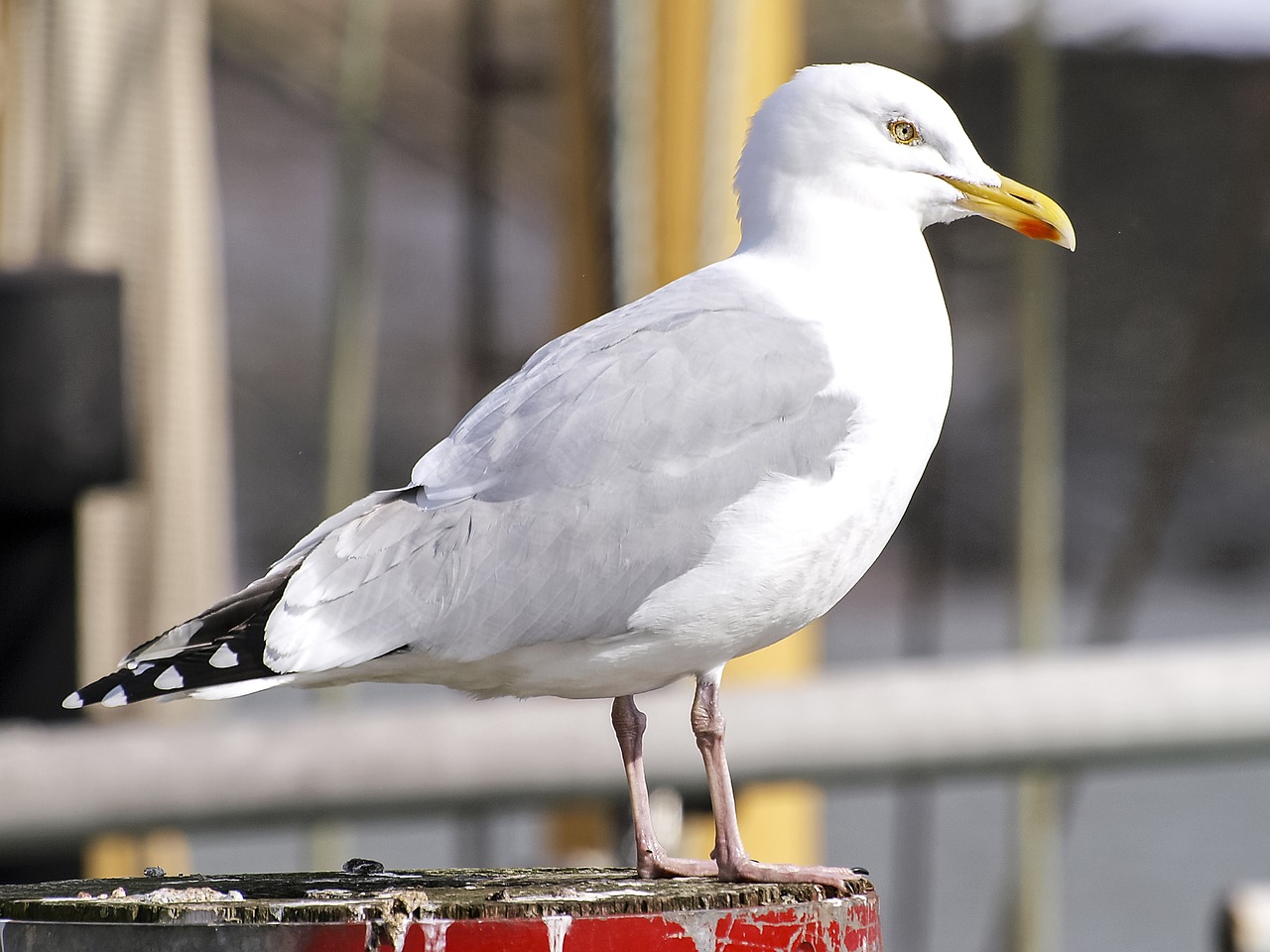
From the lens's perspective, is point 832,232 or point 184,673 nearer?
point 184,673

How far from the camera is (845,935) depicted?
88 cm

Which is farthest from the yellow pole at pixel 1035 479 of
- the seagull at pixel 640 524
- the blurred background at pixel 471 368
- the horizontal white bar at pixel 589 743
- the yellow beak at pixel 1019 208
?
the seagull at pixel 640 524

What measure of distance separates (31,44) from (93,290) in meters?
0.35

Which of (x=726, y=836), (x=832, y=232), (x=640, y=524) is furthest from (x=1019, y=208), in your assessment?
(x=726, y=836)

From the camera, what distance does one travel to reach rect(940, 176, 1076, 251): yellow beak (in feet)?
3.54

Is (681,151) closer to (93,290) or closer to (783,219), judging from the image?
(93,290)

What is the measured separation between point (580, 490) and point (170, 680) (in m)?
0.24

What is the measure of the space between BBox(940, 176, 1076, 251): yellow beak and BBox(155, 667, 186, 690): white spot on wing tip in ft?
1.82

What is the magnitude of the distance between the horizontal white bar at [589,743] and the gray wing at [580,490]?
2.70ft

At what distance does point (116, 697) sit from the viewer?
91cm

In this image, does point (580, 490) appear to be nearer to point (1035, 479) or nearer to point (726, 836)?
point (726, 836)

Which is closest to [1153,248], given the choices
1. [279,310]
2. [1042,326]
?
[279,310]

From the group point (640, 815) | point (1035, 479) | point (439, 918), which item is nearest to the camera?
point (439, 918)

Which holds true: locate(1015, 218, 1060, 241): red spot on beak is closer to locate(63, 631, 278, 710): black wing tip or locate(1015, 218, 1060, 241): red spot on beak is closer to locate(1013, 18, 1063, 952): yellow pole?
locate(63, 631, 278, 710): black wing tip
